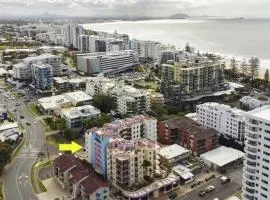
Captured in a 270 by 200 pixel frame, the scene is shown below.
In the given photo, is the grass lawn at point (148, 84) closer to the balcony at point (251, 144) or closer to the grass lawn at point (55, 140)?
the grass lawn at point (55, 140)

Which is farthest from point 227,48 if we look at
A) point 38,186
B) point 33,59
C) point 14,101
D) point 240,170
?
point 38,186

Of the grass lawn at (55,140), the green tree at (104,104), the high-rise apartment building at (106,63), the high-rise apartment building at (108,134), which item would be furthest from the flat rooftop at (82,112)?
the high-rise apartment building at (106,63)

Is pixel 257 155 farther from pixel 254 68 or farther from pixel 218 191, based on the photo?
pixel 254 68

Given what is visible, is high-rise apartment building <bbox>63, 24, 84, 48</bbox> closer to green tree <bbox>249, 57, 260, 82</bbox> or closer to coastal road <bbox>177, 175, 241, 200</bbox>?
green tree <bbox>249, 57, 260, 82</bbox>

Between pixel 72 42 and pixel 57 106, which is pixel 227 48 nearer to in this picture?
pixel 72 42

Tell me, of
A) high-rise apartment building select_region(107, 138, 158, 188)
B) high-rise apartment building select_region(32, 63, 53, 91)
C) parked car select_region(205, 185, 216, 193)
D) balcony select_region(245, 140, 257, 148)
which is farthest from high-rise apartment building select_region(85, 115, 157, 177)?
high-rise apartment building select_region(32, 63, 53, 91)
